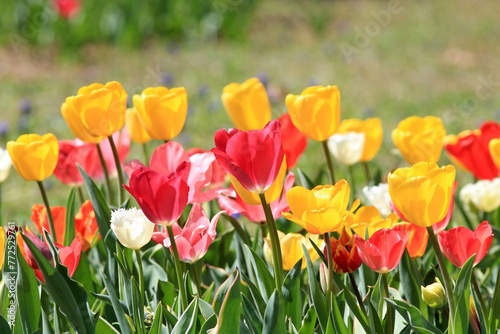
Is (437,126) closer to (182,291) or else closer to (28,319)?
(182,291)

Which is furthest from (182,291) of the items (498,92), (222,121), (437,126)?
(498,92)

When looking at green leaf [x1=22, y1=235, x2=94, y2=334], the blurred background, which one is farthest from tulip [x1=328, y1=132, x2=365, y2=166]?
the blurred background

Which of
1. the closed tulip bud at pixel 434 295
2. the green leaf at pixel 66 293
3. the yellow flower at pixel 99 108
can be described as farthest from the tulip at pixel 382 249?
the yellow flower at pixel 99 108

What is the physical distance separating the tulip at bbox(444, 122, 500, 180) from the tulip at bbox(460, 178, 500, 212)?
0.08m

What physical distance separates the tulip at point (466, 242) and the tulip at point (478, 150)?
705 millimetres

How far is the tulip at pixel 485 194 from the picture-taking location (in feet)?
6.84

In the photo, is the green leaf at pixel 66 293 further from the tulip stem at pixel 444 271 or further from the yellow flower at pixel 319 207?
the tulip stem at pixel 444 271

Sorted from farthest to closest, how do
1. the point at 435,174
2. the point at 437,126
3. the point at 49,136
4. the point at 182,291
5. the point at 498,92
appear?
the point at 498,92, the point at 437,126, the point at 49,136, the point at 182,291, the point at 435,174

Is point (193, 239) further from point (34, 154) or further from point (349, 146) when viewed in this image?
point (349, 146)

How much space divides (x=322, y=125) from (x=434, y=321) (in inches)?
19.1

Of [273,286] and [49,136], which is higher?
[49,136]

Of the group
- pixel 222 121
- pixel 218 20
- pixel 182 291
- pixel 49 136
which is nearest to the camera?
pixel 182 291

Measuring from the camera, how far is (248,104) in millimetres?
2045

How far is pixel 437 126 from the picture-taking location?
1959 millimetres
